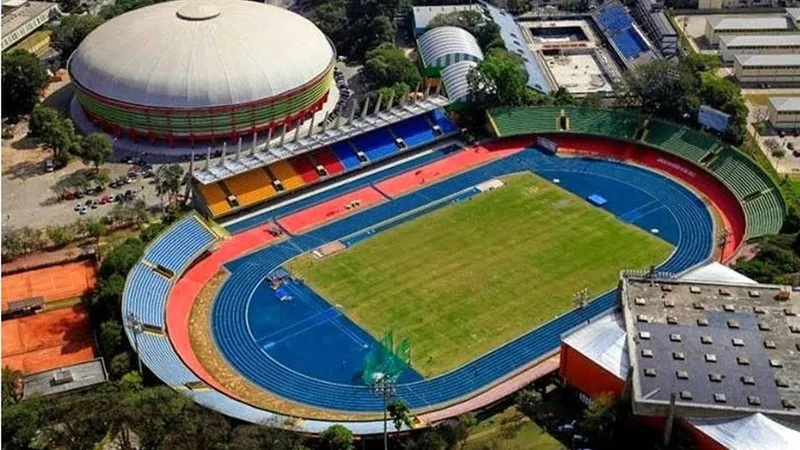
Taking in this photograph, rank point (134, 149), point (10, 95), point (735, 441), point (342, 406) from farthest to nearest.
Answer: point (10, 95) < point (134, 149) < point (342, 406) < point (735, 441)

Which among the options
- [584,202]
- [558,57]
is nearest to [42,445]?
[584,202]

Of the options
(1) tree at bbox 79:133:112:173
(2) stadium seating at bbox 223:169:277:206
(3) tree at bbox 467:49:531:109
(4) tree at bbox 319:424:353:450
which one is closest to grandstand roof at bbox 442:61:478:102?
(3) tree at bbox 467:49:531:109

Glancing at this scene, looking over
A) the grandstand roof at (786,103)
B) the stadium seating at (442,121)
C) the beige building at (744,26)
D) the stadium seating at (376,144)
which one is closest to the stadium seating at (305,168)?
the stadium seating at (376,144)

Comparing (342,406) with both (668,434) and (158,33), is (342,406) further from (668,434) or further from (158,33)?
(158,33)

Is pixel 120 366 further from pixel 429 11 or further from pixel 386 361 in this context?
pixel 429 11

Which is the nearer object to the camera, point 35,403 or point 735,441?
point 735,441

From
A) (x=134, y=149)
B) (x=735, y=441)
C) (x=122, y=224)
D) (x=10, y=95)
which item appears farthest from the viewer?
(x=10, y=95)

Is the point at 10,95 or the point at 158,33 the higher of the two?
the point at 158,33

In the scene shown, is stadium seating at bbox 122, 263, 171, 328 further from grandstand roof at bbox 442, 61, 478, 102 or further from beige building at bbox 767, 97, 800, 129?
beige building at bbox 767, 97, 800, 129
